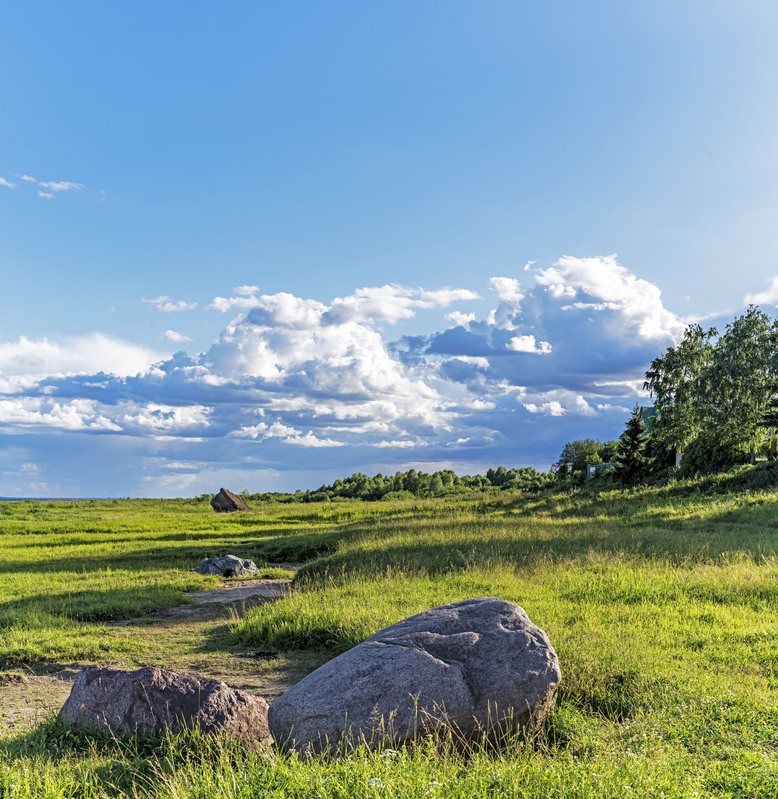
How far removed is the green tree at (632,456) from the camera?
59812 mm

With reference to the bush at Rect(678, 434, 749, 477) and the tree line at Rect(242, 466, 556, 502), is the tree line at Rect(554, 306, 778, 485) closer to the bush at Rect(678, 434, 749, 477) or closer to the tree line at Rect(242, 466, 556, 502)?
the bush at Rect(678, 434, 749, 477)

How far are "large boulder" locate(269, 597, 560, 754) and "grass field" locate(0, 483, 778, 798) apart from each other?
33 centimetres

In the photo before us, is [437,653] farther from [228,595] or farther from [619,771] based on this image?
[228,595]

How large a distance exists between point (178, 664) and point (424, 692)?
21.3 ft

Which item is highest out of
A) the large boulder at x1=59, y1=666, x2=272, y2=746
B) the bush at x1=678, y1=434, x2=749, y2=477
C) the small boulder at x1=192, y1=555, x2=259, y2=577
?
the bush at x1=678, y1=434, x2=749, y2=477

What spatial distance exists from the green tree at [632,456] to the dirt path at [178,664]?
50.0 meters

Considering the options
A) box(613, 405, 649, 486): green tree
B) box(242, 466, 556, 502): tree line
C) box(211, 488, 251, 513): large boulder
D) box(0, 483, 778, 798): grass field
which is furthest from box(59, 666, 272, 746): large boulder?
box(242, 466, 556, 502): tree line

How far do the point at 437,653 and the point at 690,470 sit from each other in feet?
171

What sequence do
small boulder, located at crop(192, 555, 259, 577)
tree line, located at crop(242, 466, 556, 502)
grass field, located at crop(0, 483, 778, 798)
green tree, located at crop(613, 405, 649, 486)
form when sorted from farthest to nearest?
1. tree line, located at crop(242, 466, 556, 502)
2. green tree, located at crop(613, 405, 649, 486)
3. small boulder, located at crop(192, 555, 259, 577)
4. grass field, located at crop(0, 483, 778, 798)

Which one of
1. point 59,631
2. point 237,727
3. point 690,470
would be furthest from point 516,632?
point 690,470

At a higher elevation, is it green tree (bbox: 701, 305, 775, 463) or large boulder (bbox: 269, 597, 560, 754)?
green tree (bbox: 701, 305, 775, 463)

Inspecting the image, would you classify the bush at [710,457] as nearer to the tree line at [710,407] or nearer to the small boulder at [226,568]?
the tree line at [710,407]

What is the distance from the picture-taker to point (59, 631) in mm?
14008

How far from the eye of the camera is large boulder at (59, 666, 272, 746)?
7.03 metres
